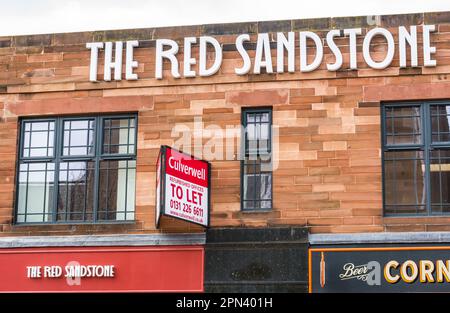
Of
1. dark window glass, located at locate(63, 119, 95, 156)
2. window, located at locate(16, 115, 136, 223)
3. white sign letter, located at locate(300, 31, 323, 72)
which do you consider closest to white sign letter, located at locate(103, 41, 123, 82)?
window, located at locate(16, 115, 136, 223)

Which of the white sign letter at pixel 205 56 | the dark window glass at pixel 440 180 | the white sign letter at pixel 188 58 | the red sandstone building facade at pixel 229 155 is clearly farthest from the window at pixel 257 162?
the dark window glass at pixel 440 180

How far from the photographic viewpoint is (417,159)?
53.2 ft

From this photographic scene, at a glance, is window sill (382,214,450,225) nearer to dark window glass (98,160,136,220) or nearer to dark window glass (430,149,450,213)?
dark window glass (430,149,450,213)

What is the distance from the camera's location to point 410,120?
1641cm

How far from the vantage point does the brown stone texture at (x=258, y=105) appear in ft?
53.2

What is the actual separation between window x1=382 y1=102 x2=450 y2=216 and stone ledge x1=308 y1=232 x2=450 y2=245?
1.75 feet

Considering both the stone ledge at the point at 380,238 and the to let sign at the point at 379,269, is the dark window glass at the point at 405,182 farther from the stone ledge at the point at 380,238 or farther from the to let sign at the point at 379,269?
the to let sign at the point at 379,269

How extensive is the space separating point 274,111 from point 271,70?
75 centimetres

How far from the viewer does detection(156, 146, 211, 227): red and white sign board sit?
1555cm

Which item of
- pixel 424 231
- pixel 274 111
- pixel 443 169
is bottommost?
pixel 424 231

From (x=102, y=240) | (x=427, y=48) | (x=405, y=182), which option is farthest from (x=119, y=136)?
(x=427, y=48)

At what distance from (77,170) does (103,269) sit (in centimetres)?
201
